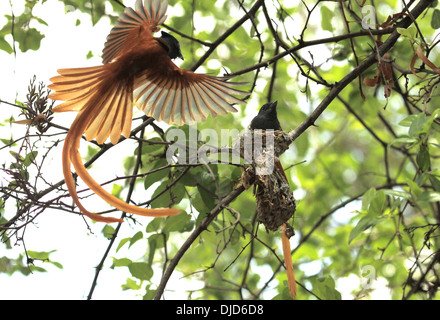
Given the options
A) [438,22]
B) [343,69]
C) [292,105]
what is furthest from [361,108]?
[438,22]

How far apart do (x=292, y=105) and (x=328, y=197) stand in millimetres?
1529

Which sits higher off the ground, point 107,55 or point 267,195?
point 107,55

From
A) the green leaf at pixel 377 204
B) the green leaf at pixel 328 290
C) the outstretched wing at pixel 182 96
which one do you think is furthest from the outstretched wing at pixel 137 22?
the green leaf at pixel 328 290

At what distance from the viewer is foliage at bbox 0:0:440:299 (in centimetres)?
209

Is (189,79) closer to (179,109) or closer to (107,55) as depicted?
(179,109)

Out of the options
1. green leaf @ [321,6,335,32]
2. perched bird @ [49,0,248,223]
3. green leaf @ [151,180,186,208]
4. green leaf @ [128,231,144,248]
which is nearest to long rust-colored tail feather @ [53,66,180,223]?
perched bird @ [49,0,248,223]

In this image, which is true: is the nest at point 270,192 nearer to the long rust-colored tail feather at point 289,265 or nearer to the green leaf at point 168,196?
the long rust-colored tail feather at point 289,265

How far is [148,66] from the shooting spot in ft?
6.70

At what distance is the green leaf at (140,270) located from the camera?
2514 millimetres

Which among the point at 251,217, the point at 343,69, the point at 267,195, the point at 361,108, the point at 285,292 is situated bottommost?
the point at 285,292

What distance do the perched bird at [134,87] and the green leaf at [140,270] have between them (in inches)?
30.2

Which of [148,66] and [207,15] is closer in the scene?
[148,66]

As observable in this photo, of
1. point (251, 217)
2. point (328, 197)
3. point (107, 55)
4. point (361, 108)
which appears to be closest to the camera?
point (107, 55)

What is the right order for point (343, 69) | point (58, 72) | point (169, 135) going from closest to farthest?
point (58, 72), point (169, 135), point (343, 69)
